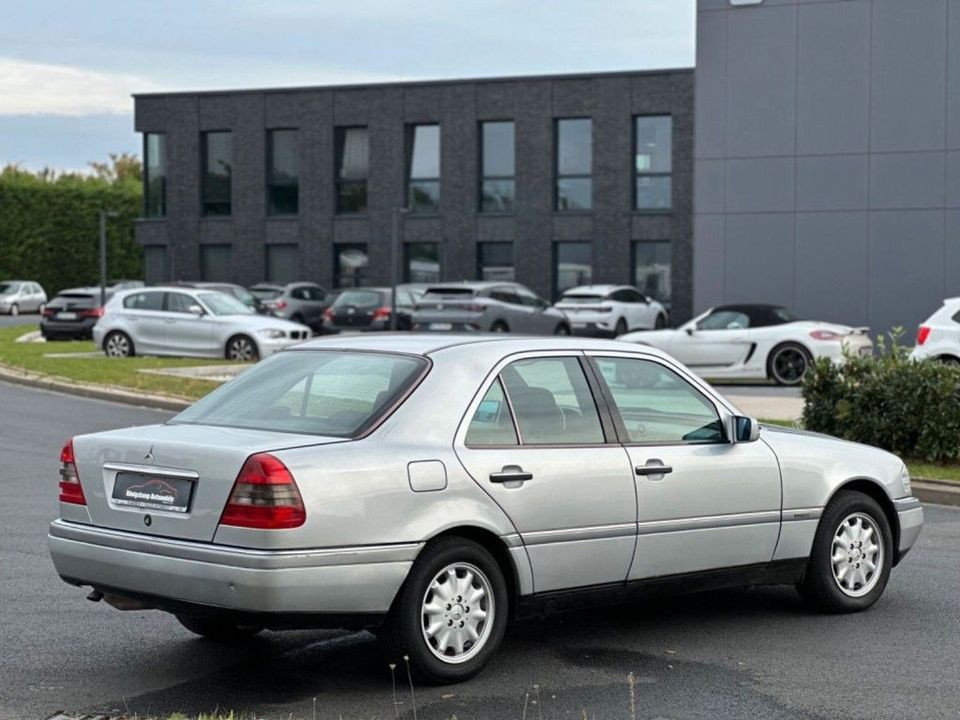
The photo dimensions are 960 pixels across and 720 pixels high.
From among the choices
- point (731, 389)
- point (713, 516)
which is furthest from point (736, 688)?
point (731, 389)

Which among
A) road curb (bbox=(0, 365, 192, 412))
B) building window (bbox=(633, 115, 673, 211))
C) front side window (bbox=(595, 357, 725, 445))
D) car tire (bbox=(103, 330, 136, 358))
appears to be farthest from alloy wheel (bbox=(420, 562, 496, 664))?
building window (bbox=(633, 115, 673, 211))

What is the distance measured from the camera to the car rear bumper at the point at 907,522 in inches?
334

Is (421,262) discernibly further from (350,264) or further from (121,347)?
(121,347)

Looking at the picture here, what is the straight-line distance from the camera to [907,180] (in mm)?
25562

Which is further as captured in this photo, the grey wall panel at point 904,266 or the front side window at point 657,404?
the grey wall panel at point 904,266

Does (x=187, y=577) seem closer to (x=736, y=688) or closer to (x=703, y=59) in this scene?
(x=736, y=688)

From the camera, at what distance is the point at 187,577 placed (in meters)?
6.31

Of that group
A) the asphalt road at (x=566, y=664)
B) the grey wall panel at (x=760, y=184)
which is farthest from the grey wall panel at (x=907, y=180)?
the asphalt road at (x=566, y=664)

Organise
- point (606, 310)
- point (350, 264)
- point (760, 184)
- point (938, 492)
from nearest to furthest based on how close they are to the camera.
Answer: point (938, 492) < point (760, 184) < point (606, 310) < point (350, 264)

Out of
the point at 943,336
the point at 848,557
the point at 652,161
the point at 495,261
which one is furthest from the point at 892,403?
the point at 495,261

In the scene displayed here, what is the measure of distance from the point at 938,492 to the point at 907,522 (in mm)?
4553

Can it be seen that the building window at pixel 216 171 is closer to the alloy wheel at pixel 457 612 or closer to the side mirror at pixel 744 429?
the side mirror at pixel 744 429

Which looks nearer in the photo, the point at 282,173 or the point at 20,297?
the point at 282,173

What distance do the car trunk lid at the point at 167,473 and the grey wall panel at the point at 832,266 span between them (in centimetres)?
2044
